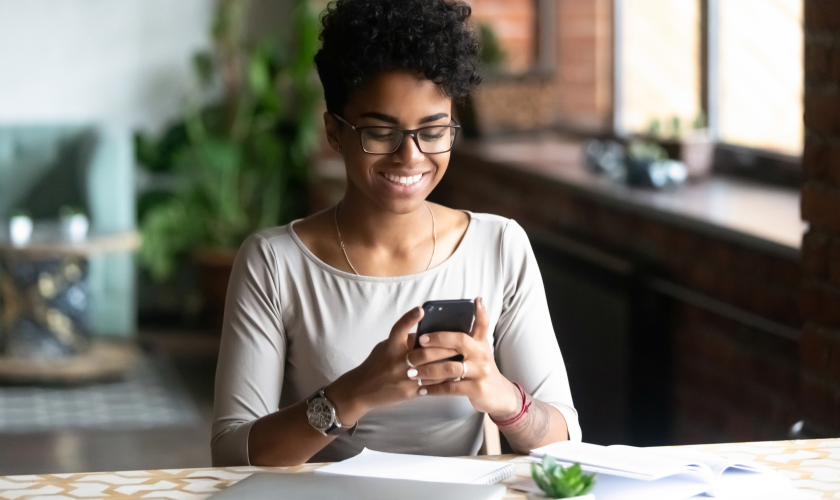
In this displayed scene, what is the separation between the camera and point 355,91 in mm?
1450

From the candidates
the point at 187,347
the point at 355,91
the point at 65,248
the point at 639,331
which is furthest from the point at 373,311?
the point at 187,347

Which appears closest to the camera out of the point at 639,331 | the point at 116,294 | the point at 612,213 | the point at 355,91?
the point at 355,91

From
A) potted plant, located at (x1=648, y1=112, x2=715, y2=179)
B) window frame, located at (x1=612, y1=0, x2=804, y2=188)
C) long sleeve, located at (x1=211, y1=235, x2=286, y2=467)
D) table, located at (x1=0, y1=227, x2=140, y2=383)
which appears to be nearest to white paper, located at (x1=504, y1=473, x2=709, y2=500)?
long sleeve, located at (x1=211, y1=235, x2=286, y2=467)

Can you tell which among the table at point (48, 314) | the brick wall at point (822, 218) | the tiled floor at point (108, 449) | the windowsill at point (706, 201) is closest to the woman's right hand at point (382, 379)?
the brick wall at point (822, 218)

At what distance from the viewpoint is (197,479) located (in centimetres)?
120

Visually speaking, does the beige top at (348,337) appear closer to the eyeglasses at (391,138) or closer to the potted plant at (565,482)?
the eyeglasses at (391,138)

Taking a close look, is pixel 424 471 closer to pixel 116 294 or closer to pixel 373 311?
pixel 373 311

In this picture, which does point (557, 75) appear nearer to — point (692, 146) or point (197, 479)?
point (692, 146)

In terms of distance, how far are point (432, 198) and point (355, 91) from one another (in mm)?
3346

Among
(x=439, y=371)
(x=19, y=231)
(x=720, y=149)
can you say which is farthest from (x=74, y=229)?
(x=439, y=371)

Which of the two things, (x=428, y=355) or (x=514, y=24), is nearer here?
(x=428, y=355)

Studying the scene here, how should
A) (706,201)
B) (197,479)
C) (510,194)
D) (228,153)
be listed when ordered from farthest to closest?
(228,153), (510,194), (706,201), (197,479)

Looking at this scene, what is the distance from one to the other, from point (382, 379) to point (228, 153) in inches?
150

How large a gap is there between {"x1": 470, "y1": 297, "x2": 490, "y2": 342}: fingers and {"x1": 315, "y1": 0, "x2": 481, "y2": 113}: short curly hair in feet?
1.26
